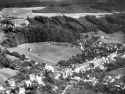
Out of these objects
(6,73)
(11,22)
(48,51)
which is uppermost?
(11,22)

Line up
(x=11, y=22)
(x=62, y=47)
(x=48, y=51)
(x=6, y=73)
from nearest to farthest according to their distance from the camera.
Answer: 1. (x=6, y=73)
2. (x=48, y=51)
3. (x=62, y=47)
4. (x=11, y=22)

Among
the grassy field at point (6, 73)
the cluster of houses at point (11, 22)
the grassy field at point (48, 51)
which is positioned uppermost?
the cluster of houses at point (11, 22)

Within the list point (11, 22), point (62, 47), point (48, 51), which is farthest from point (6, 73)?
point (11, 22)

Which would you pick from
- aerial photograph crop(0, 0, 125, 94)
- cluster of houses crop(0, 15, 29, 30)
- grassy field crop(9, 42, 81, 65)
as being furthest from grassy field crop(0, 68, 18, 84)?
cluster of houses crop(0, 15, 29, 30)

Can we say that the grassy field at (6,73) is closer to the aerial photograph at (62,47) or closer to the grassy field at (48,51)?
the aerial photograph at (62,47)

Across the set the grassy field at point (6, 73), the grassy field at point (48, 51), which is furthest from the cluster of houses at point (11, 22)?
the grassy field at point (6, 73)

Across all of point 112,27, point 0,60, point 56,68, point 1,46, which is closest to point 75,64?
point 56,68

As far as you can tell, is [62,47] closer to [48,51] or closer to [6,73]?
[48,51]
